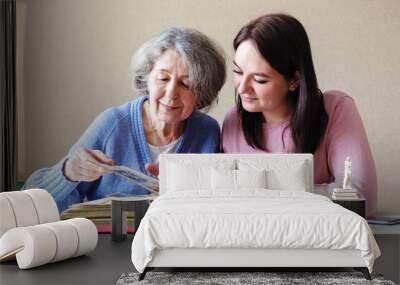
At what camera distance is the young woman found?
7141 millimetres

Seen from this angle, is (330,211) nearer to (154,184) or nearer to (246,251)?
(246,251)

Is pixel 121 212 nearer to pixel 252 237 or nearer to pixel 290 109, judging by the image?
pixel 290 109

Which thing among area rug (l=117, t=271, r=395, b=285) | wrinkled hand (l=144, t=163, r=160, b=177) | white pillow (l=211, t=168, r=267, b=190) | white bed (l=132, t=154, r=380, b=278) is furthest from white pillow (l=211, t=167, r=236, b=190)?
area rug (l=117, t=271, r=395, b=285)

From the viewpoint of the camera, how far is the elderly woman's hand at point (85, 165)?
7.46 metres

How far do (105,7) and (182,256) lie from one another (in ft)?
10.9

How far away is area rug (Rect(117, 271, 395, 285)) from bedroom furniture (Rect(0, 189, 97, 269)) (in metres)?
0.65

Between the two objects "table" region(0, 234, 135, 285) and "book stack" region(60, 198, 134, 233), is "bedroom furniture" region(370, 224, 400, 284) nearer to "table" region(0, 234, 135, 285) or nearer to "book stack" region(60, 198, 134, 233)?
"table" region(0, 234, 135, 285)

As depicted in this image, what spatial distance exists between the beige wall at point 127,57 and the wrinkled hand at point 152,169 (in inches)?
28.6

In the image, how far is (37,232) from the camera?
18.0ft

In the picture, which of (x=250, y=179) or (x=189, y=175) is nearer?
(x=250, y=179)

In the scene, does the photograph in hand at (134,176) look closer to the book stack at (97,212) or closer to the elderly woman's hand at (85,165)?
the elderly woman's hand at (85,165)

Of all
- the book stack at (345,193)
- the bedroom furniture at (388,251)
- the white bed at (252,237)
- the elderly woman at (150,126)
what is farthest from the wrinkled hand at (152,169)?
the bedroom furniture at (388,251)

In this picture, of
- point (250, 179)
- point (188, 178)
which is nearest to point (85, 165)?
point (188, 178)

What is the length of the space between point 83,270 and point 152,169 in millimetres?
2040
